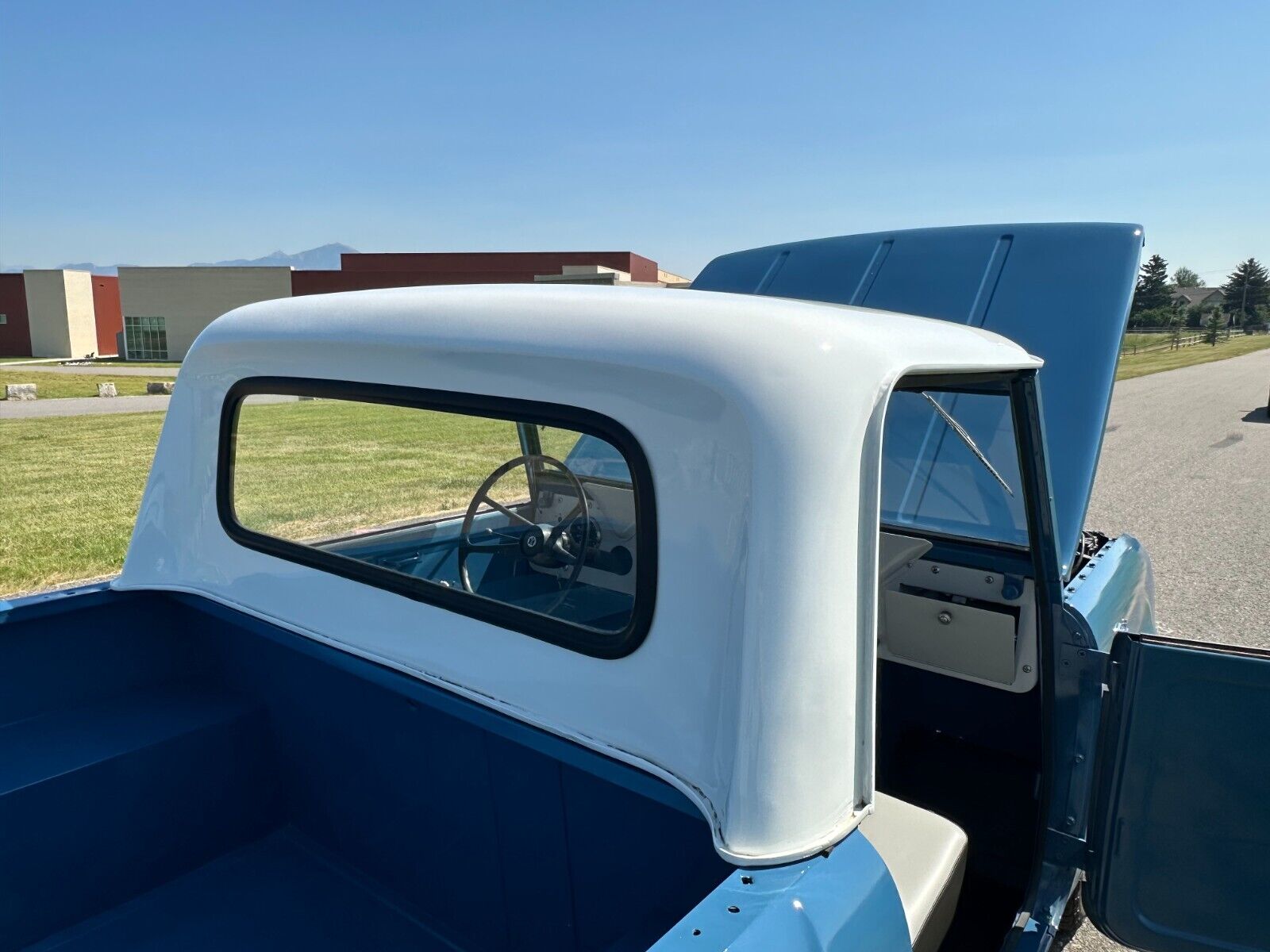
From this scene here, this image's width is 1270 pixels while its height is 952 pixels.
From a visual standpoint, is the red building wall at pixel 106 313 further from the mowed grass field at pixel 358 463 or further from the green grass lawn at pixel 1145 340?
the green grass lawn at pixel 1145 340

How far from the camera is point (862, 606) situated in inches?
52.6

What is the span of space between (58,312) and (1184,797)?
59165 millimetres

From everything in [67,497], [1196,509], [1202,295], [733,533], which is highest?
[1202,295]

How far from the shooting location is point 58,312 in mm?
49812

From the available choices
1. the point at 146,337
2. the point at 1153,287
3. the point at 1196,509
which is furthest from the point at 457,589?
the point at 1153,287

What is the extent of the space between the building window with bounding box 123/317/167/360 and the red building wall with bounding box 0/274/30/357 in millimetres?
8371

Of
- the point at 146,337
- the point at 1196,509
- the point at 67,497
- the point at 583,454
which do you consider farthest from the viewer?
the point at 146,337

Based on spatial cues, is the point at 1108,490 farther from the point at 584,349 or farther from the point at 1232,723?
the point at 584,349

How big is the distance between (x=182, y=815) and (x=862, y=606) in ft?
6.31

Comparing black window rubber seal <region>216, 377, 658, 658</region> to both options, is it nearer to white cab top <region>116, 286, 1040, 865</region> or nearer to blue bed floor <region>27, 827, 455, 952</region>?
white cab top <region>116, 286, 1040, 865</region>

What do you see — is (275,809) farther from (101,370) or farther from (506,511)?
(101,370)

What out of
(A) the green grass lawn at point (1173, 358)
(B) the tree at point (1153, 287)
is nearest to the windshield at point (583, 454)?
(A) the green grass lawn at point (1173, 358)

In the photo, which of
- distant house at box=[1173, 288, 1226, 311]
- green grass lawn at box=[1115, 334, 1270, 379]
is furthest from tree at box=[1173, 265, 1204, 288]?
green grass lawn at box=[1115, 334, 1270, 379]

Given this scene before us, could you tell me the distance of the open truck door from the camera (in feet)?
5.60
